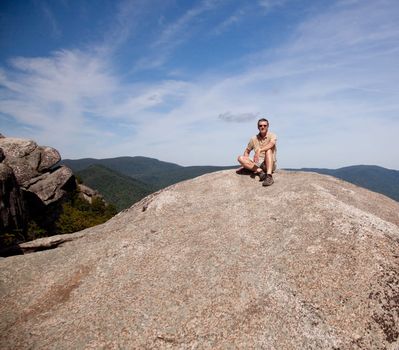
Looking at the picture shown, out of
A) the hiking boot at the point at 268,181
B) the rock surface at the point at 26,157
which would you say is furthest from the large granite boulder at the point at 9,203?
the rock surface at the point at 26,157

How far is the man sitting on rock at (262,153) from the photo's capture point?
17.9 metres

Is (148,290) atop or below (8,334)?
atop

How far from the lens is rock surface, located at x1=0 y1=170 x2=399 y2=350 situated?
920 centimetres

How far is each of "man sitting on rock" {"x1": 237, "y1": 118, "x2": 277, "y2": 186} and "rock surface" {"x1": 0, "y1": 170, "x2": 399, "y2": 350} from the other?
2.41m

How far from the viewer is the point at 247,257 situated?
1194cm

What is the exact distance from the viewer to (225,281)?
35.9 ft

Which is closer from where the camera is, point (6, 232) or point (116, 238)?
point (116, 238)

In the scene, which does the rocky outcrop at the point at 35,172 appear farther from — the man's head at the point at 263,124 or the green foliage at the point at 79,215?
the man's head at the point at 263,124

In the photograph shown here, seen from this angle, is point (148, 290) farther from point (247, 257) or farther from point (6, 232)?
point (6, 232)

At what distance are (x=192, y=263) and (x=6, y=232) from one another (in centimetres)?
1902

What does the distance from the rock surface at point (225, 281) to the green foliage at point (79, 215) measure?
5333 cm

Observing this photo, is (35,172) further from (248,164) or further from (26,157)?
(248,164)

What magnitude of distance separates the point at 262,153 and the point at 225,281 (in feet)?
31.4

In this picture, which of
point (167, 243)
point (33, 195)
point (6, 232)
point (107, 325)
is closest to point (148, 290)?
point (107, 325)
